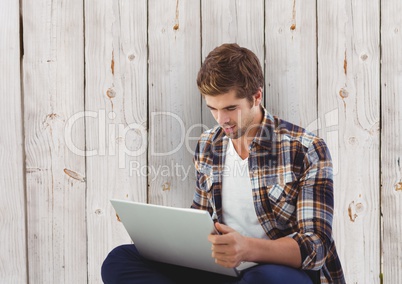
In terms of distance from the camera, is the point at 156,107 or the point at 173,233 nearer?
the point at 173,233

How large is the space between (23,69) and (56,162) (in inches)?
12.4

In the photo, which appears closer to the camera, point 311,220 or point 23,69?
point 311,220

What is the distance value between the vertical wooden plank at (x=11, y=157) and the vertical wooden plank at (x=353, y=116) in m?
0.97

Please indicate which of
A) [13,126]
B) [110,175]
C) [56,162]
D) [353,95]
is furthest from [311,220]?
[13,126]

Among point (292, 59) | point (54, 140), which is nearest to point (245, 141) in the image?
point (292, 59)

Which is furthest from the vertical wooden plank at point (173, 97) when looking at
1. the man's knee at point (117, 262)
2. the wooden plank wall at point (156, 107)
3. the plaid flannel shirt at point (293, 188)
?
the man's knee at point (117, 262)

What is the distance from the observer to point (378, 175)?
1.44m

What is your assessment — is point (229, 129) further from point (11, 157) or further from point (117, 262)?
point (11, 157)

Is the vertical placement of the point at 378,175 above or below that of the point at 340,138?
below

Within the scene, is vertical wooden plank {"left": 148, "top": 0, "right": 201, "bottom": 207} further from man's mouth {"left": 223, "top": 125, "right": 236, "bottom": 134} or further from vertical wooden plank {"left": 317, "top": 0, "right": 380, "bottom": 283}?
vertical wooden plank {"left": 317, "top": 0, "right": 380, "bottom": 283}

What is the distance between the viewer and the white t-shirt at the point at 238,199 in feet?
4.17

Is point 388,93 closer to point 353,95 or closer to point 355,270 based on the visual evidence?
point 353,95

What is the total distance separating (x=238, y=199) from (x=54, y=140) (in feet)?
2.06

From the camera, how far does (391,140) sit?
144cm
